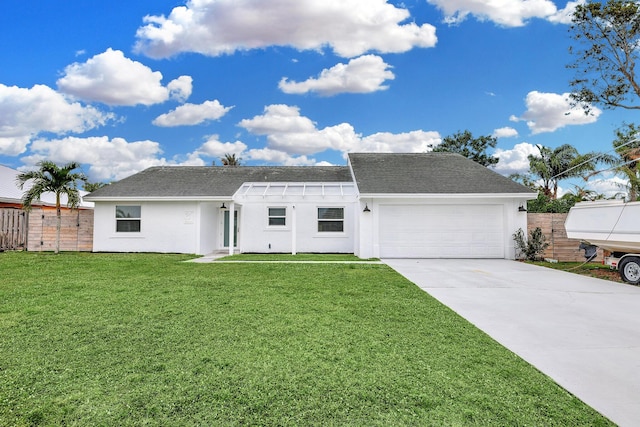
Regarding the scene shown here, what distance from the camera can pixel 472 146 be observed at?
33.8 m

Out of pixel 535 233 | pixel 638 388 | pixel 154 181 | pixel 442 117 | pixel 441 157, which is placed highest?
pixel 442 117

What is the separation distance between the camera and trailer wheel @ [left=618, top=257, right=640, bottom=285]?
9.05 m

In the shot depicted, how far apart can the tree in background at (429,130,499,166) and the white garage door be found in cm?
2090

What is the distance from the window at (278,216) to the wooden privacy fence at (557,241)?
10466mm

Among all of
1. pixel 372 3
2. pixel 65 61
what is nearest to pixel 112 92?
pixel 65 61

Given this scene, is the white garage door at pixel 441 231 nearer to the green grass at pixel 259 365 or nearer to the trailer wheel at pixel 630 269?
the trailer wheel at pixel 630 269

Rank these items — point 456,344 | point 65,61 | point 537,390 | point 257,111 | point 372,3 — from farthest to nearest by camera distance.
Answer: point 257,111, point 65,61, point 372,3, point 456,344, point 537,390

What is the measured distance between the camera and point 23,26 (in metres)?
13.5

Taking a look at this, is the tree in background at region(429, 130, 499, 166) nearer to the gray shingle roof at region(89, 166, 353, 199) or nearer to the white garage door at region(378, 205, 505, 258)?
the gray shingle roof at region(89, 166, 353, 199)

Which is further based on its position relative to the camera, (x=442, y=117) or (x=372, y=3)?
(x=442, y=117)

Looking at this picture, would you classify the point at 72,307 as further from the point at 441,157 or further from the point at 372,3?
the point at 441,157

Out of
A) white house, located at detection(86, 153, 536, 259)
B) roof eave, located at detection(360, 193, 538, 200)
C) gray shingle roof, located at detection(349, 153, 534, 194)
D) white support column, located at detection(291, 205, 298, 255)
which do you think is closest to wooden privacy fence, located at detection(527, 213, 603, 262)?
white house, located at detection(86, 153, 536, 259)

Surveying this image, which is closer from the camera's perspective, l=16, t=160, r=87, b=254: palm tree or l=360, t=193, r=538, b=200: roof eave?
l=360, t=193, r=538, b=200: roof eave

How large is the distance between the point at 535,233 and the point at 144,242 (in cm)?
1672
